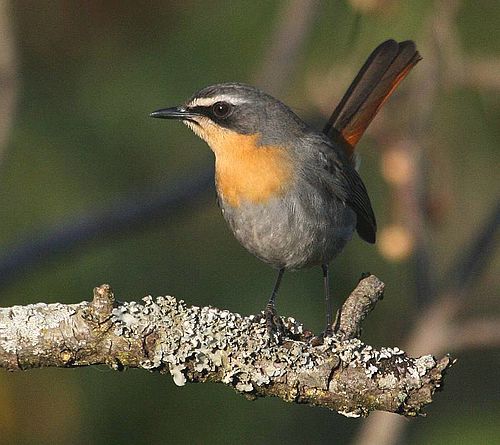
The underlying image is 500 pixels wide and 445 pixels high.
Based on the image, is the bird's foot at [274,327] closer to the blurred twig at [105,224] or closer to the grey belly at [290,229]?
the grey belly at [290,229]

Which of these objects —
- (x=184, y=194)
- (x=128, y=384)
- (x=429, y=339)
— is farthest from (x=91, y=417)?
(x=429, y=339)

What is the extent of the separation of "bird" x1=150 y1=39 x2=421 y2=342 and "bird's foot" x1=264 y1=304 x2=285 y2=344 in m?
0.58

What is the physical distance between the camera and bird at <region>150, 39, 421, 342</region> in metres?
4.93

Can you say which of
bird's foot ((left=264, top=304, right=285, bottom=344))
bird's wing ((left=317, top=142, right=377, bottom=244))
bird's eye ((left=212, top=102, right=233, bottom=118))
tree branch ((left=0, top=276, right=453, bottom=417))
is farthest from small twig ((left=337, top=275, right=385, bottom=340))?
bird's eye ((left=212, top=102, right=233, bottom=118))

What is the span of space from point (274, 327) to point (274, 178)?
1.07 metres

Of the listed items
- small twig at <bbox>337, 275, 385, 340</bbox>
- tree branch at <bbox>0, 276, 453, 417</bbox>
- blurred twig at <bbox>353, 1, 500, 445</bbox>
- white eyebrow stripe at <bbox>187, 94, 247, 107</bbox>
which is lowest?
tree branch at <bbox>0, 276, 453, 417</bbox>

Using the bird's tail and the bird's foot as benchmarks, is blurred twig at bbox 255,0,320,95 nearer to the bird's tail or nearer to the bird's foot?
the bird's tail

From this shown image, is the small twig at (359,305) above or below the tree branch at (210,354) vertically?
above

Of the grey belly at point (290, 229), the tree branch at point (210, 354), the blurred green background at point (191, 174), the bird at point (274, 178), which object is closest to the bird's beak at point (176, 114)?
the bird at point (274, 178)

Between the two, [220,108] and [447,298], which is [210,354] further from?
[447,298]

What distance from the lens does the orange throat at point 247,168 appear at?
491 cm

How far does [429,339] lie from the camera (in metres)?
5.61

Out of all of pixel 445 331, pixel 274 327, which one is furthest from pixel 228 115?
pixel 445 331

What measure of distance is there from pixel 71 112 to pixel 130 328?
3790 mm
